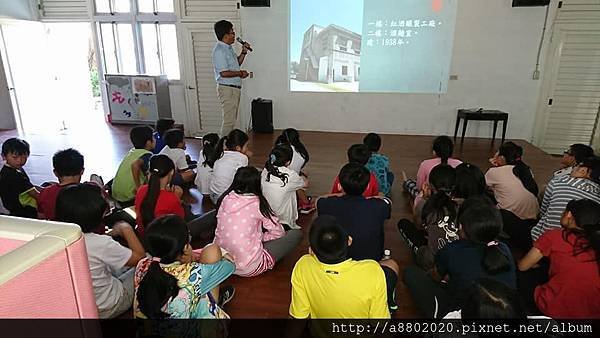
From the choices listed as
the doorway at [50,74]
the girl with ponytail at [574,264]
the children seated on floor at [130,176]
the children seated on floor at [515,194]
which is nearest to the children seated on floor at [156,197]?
the children seated on floor at [130,176]

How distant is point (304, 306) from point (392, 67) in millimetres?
5040

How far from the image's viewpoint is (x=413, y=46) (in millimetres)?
5742

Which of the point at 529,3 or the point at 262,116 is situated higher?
the point at 529,3

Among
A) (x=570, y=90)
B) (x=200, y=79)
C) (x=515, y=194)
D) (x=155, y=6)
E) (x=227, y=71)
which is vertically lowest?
(x=515, y=194)

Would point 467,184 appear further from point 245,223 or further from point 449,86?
point 449,86

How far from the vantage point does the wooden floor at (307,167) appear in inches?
86.4

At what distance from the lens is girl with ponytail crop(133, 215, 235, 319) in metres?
1.40

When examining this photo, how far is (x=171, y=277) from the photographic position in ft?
4.74

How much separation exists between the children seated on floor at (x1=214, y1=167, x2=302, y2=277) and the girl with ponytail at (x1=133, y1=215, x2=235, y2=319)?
1.89ft

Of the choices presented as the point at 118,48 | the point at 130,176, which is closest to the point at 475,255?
the point at 130,176

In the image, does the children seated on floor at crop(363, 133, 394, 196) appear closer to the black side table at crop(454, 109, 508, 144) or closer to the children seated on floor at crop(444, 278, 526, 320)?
the children seated on floor at crop(444, 278, 526, 320)

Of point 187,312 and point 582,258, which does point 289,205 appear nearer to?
point 187,312

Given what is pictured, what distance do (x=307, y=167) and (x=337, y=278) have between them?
3.15 meters

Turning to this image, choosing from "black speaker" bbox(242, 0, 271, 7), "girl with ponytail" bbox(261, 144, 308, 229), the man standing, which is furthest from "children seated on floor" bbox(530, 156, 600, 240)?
"black speaker" bbox(242, 0, 271, 7)
